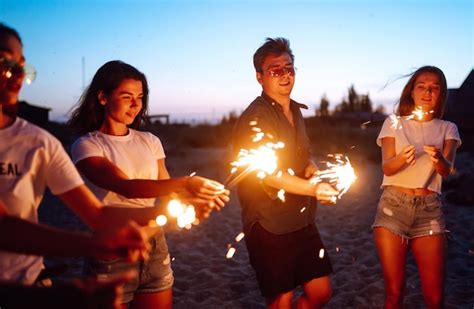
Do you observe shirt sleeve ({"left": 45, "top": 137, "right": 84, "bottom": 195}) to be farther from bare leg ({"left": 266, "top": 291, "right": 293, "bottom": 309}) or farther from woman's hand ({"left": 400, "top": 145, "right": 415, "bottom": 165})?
woman's hand ({"left": 400, "top": 145, "right": 415, "bottom": 165})

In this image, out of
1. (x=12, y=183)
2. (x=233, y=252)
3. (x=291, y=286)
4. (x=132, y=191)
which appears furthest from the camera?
(x=233, y=252)

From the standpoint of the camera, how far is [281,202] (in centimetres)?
357

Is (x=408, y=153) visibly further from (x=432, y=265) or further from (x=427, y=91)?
(x=432, y=265)

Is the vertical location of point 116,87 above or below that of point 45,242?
above

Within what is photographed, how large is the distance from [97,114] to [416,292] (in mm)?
4333

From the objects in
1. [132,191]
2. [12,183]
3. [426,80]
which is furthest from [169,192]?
[426,80]

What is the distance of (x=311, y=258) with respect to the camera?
12.0ft

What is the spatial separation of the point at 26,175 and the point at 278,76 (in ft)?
7.03

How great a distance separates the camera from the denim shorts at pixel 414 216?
378 centimetres

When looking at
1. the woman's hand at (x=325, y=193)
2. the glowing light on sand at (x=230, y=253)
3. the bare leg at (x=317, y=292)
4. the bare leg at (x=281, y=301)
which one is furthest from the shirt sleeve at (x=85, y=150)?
the glowing light on sand at (x=230, y=253)

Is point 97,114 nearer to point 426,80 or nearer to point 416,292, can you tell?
point 426,80

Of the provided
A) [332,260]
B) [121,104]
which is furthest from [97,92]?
[332,260]

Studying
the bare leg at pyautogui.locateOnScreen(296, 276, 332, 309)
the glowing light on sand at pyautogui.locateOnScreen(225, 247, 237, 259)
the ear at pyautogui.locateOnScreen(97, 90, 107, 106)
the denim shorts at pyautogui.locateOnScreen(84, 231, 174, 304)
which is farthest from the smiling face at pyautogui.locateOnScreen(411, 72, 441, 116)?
the glowing light on sand at pyautogui.locateOnScreen(225, 247, 237, 259)

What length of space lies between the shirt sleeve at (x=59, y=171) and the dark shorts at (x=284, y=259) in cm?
174
